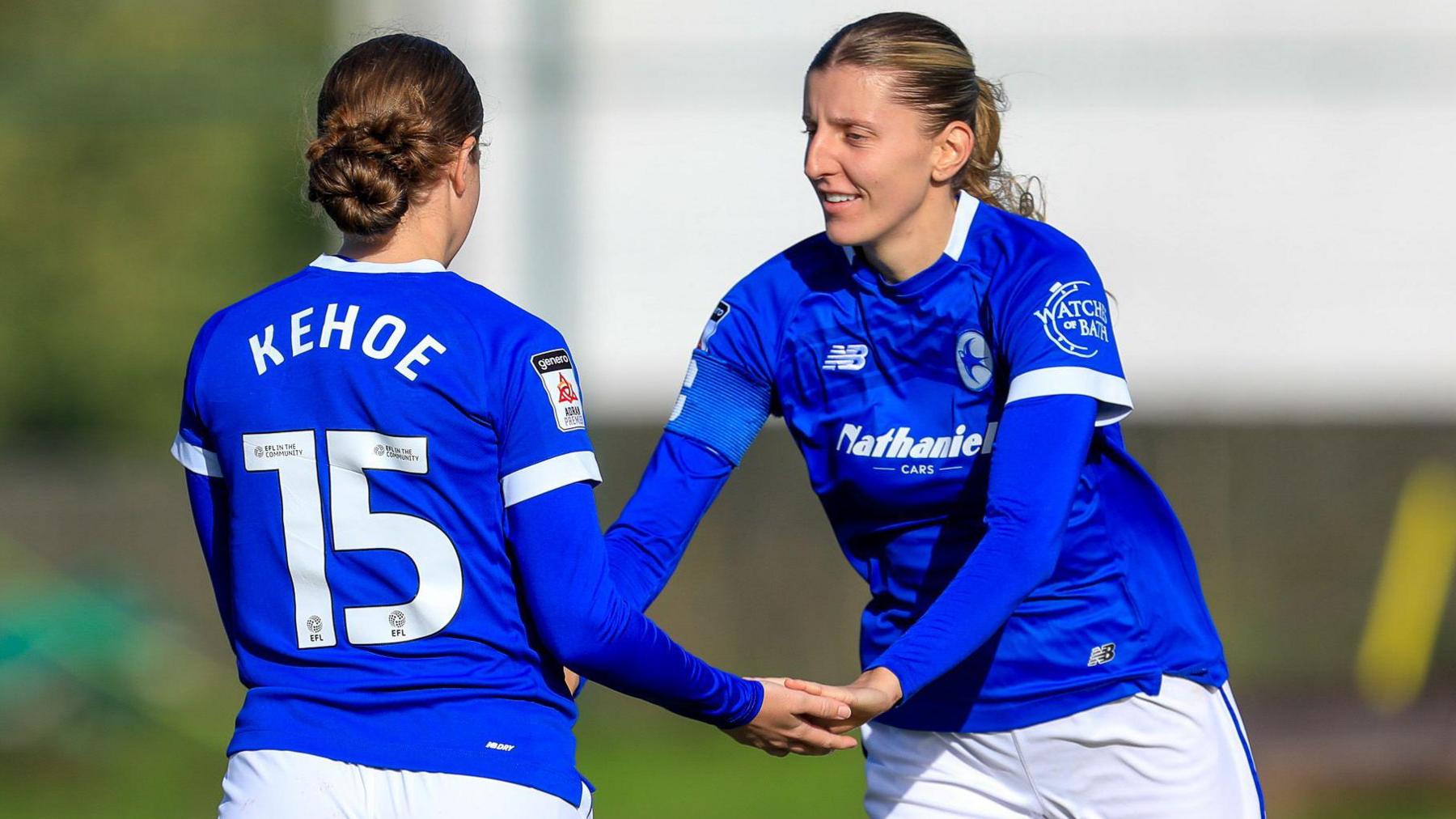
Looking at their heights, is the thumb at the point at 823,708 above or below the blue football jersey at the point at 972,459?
below

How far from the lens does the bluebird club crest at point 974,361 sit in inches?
123

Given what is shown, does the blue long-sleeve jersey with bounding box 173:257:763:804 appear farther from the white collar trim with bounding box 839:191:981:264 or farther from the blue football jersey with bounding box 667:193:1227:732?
the white collar trim with bounding box 839:191:981:264

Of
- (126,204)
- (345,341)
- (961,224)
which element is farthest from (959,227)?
(126,204)

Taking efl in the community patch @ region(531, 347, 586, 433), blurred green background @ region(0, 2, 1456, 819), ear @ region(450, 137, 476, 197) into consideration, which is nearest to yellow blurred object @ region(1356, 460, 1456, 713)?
blurred green background @ region(0, 2, 1456, 819)

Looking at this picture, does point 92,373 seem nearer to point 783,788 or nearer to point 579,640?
point 783,788

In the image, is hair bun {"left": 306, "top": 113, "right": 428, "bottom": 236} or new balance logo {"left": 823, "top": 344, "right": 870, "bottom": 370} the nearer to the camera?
hair bun {"left": 306, "top": 113, "right": 428, "bottom": 236}

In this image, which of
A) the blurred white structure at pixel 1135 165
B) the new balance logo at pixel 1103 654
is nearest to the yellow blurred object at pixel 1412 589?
the blurred white structure at pixel 1135 165

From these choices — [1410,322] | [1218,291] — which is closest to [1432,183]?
[1410,322]

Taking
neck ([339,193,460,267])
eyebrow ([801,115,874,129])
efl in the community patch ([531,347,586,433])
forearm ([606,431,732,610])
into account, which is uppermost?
eyebrow ([801,115,874,129])

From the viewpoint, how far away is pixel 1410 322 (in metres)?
8.08

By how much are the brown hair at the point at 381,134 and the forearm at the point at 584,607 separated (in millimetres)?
492

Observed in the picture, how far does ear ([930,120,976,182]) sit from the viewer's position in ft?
10.6

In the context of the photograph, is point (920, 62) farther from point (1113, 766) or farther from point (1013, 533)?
point (1113, 766)

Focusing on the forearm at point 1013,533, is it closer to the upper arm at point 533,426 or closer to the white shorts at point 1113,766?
the white shorts at point 1113,766
